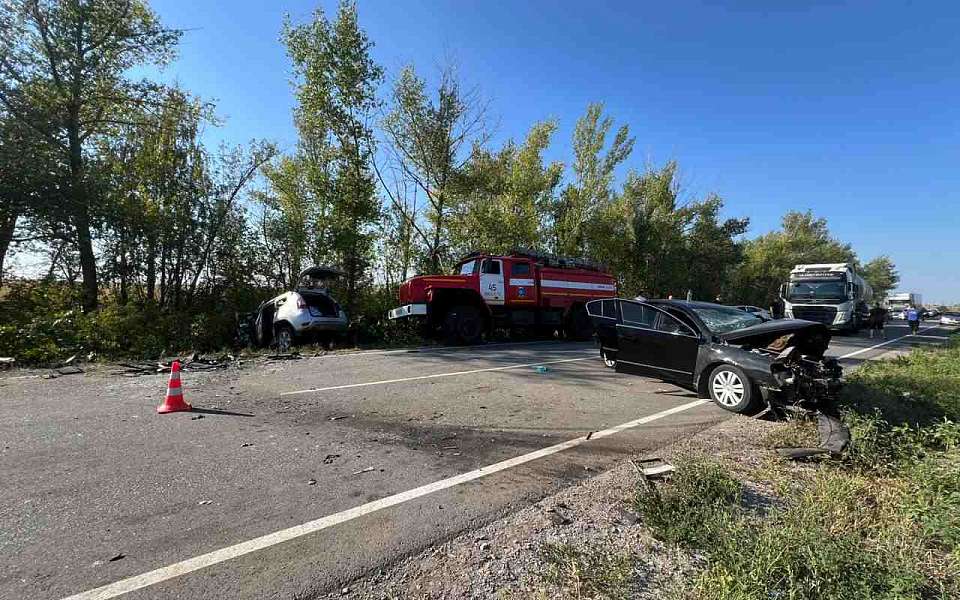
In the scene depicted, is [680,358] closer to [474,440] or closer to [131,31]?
[474,440]

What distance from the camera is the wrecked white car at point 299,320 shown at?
10852mm

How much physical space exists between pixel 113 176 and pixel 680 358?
1544 cm

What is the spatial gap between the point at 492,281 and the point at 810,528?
450 inches

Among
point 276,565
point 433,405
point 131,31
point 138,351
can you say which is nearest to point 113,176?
point 131,31

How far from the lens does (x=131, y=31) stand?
1306cm

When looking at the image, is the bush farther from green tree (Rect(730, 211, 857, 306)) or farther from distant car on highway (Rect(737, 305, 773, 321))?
green tree (Rect(730, 211, 857, 306))

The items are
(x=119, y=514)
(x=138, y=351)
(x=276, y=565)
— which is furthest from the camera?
(x=138, y=351)

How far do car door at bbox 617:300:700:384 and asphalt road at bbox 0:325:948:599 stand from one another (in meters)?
0.42

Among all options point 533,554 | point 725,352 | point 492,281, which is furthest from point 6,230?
point 725,352

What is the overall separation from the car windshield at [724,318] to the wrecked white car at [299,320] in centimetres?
845

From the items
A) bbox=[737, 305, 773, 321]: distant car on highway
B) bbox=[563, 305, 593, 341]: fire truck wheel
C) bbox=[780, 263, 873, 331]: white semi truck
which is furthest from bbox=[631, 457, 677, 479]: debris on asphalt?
bbox=[780, 263, 873, 331]: white semi truck

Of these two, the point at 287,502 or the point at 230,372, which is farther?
the point at 230,372

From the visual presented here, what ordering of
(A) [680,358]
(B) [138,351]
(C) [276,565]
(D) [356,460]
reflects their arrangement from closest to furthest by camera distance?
(C) [276,565] → (D) [356,460] → (A) [680,358] → (B) [138,351]

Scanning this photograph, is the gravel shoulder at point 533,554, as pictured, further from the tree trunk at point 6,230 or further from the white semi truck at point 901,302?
the white semi truck at point 901,302
